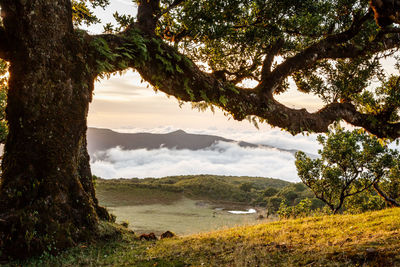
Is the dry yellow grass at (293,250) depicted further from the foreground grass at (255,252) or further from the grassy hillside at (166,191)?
the grassy hillside at (166,191)

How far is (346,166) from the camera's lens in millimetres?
24312

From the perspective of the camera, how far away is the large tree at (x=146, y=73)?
21.6 feet

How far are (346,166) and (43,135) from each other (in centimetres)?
2586

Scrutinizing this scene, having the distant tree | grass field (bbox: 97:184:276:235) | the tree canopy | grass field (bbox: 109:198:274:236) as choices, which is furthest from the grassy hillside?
the tree canopy

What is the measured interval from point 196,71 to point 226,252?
6425 mm

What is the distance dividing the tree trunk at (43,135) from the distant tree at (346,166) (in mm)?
22353

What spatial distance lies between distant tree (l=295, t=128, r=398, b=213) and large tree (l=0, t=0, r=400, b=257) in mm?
12185

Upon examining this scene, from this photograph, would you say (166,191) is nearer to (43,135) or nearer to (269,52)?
(269,52)

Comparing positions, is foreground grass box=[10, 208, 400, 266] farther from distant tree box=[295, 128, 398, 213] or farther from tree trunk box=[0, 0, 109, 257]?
distant tree box=[295, 128, 398, 213]

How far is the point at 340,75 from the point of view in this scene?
13195mm

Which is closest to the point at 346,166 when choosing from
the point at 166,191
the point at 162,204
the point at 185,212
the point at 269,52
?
the point at 269,52

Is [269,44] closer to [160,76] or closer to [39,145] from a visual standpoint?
[160,76]

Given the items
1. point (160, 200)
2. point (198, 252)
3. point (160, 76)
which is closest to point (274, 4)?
point (160, 76)

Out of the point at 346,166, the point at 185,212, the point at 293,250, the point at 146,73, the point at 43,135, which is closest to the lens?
the point at 293,250
